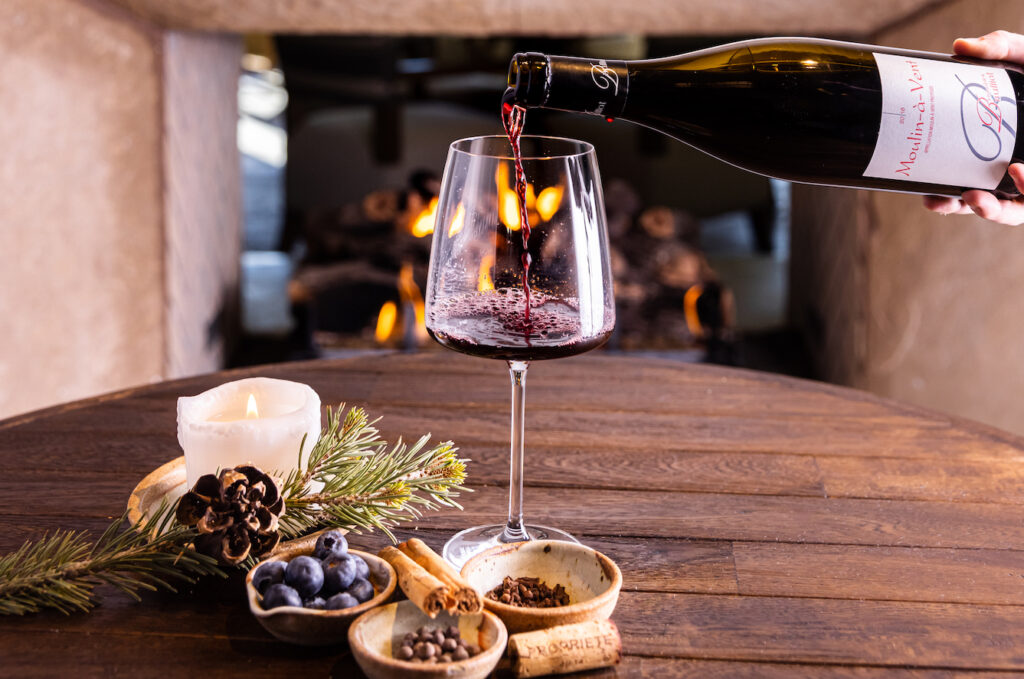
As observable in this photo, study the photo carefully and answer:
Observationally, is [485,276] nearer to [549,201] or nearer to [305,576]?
[549,201]

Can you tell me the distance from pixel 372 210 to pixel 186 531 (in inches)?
80.5

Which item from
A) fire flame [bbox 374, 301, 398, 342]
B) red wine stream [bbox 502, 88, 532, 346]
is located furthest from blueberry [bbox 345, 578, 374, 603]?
fire flame [bbox 374, 301, 398, 342]

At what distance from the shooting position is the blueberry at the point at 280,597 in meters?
0.57

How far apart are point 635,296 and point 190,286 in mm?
1113

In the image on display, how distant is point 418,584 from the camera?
574 millimetres

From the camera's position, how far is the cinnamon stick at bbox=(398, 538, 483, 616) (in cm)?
56

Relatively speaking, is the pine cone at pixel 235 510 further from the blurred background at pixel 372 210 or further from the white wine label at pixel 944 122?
the blurred background at pixel 372 210

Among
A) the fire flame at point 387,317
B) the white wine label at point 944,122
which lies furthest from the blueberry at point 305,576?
the fire flame at point 387,317

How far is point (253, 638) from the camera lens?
60cm

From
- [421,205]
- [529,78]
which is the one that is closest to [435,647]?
[529,78]

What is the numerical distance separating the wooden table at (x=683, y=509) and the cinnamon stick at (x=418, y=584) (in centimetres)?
6

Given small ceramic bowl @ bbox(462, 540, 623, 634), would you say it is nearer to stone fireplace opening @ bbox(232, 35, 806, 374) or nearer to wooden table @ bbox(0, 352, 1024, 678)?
wooden table @ bbox(0, 352, 1024, 678)

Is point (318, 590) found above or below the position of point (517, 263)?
below

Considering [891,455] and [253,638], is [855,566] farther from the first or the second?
[253,638]
